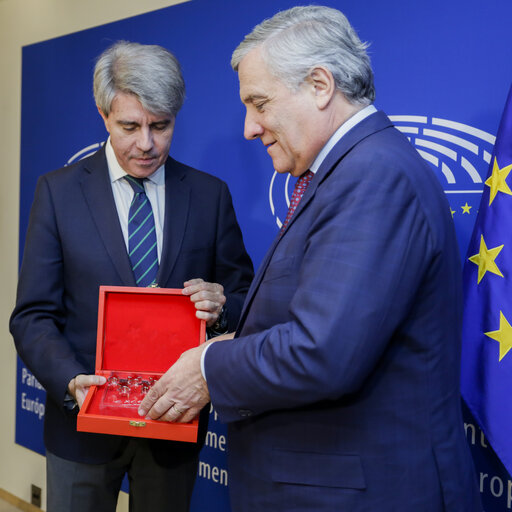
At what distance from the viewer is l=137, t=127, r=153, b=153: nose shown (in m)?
1.69

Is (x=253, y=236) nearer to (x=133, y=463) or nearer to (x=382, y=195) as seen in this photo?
(x=133, y=463)

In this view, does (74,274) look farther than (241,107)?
No

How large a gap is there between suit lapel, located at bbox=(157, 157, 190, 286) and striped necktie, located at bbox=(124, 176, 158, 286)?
3 centimetres

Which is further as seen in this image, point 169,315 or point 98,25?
point 98,25

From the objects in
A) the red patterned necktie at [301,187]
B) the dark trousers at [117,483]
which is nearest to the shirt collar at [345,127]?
the red patterned necktie at [301,187]

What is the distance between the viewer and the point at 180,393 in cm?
123

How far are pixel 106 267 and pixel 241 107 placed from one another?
104 centimetres

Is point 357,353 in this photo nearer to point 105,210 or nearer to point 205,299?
point 205,299

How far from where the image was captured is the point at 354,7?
2086 mm

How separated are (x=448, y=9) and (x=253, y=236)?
3.59ft

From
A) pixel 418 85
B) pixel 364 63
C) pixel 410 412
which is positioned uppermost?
pixel 418 85

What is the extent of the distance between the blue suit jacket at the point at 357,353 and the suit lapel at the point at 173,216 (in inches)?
22.5

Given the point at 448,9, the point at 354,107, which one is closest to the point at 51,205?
the point at 354,107

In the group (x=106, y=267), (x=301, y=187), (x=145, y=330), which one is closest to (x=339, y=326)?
(x=301, y=187)
